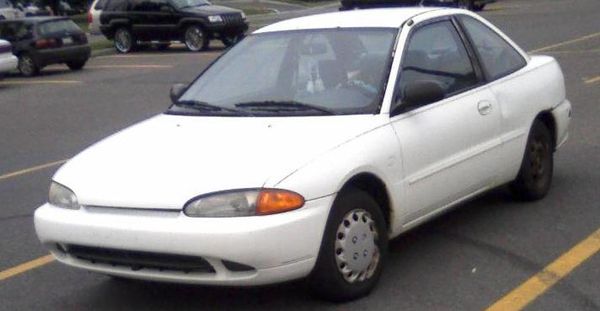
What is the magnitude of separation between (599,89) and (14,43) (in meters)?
14.7

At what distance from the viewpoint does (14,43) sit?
25.5m

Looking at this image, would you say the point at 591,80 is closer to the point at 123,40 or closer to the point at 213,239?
the point at 213,239

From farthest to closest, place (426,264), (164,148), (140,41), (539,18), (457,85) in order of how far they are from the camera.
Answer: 1. (539,18)
2. (140,41)
3. (457,85)
4. (426,264)
5. (164,148)

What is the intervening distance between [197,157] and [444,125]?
66.1 inches

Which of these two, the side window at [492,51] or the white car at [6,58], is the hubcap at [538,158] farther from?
the white car at [6,58]

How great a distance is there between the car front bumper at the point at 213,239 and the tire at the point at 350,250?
0.40ft

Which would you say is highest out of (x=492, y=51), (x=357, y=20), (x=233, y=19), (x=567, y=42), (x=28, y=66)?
(x=357, y=20)

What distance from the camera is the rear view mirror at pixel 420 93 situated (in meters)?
6.47

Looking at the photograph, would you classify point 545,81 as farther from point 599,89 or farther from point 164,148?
point 599,89

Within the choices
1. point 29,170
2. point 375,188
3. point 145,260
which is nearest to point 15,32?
point 29,170

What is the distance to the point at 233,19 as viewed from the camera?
94.0 feet

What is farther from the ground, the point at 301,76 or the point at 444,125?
the point at 301,76

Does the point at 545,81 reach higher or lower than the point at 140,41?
higher

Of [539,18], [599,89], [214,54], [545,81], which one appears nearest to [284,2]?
[539,18]
